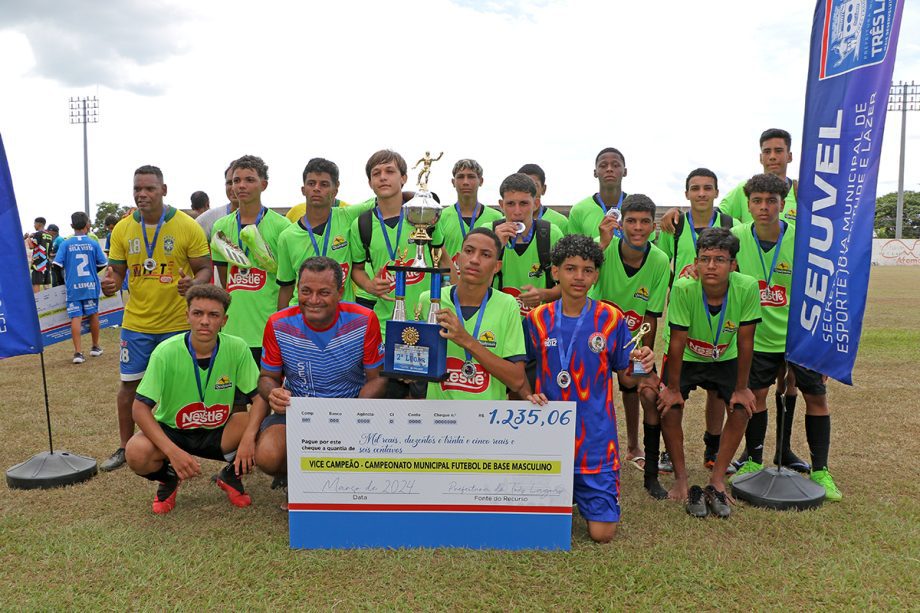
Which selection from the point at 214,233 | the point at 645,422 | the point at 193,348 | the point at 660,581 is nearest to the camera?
the point at 660,581

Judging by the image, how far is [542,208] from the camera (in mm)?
6215

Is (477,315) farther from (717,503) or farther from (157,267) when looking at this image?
(157,267)

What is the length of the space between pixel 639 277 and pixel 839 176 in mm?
1391

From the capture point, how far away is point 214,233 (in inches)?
206

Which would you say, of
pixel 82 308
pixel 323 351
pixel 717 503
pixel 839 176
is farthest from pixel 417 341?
pixel 82 308

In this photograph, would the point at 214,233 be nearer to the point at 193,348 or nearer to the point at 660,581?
the point at 193,348

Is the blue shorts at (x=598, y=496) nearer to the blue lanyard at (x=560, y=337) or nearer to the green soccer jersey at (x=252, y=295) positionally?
the blue lanyard at (x=560, y=337)

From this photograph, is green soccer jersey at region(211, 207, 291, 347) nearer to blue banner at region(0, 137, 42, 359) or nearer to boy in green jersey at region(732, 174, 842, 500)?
blue banner at region(0, 137, 42, 359)

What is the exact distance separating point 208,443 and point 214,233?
1.68m

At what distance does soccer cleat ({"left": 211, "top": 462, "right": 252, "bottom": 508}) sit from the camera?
14.4 feet

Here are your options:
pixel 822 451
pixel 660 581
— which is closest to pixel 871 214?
pixel 822 451

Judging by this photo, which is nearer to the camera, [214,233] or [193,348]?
[193,348]

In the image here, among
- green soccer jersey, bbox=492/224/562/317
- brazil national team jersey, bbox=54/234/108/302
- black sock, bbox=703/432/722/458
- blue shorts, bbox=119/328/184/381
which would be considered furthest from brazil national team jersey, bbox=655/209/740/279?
brazil national team jersey, bbox=54/234/108/302

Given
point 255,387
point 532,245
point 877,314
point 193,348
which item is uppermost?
point 532,245
